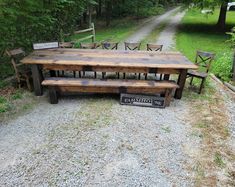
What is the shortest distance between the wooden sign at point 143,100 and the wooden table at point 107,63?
1.99 ft

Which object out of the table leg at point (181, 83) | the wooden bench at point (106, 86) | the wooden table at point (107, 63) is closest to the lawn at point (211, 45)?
the table leg at point (181, 83)

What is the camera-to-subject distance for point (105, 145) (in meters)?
3.96

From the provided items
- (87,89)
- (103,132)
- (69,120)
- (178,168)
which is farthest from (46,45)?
(178,168)

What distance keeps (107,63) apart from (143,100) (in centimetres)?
123

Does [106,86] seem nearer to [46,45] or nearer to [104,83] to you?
[104,83]

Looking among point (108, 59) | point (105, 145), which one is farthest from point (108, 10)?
point (105, 145)

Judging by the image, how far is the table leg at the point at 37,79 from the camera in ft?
17.8

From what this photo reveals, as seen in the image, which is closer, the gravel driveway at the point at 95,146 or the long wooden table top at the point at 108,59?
the gravel driveway at the point at 95,146

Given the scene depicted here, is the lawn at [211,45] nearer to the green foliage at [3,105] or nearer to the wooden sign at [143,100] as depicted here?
the wooden sign at [143,100]

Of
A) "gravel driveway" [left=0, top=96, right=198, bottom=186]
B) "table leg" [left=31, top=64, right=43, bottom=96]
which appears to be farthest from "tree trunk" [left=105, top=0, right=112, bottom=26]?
"gravel driveway" [left=0, top=96, right=198, bottom=186]

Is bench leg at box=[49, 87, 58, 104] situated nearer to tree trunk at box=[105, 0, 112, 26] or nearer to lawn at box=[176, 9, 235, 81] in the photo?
lawn at box=[176, 9, 235, 81]

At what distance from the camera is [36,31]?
790 cm

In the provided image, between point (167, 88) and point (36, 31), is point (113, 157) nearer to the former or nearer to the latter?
point (167, 88)

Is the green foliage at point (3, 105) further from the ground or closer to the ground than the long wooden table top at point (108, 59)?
closer to the ground
